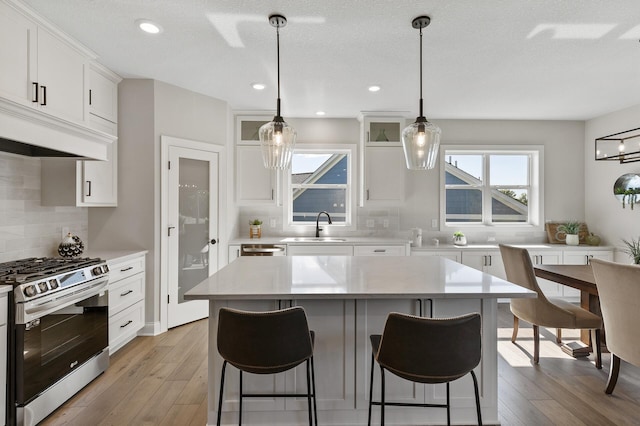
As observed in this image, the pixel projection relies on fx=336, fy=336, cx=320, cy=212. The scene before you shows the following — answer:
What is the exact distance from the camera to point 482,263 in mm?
4406

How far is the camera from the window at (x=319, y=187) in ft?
16.1

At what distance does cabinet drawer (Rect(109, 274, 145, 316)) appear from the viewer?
2.82 meters

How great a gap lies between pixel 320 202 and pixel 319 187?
221 millimetres

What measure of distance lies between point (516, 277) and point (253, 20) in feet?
9.43

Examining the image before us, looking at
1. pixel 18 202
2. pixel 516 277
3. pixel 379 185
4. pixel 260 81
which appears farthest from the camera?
pixel 379 185

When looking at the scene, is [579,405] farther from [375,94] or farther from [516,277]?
[375,94]

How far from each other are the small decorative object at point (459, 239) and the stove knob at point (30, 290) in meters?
4.45

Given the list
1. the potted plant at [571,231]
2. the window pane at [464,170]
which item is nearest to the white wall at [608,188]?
the potted plant at [571,231]

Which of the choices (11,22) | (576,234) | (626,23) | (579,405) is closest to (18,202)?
(11,22)

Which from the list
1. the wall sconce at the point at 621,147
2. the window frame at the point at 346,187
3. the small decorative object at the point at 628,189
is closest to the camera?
the wall sconce at the point at 621,147

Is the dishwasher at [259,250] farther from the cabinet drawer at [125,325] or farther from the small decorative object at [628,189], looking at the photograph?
the small decorative object at [628,189]

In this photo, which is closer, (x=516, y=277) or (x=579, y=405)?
(x=579, y=405)

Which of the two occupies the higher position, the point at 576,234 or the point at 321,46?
the point at 321,46

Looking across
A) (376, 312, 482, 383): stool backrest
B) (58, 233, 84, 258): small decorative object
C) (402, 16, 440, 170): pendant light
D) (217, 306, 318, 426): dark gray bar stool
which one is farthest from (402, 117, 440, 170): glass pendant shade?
(58, 233, 84, 258): small decorative object
